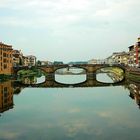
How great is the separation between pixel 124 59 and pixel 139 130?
130m

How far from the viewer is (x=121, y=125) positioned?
2705cm

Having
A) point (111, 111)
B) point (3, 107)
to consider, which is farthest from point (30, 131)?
point (3, 107)

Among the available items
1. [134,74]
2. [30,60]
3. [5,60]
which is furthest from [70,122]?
[30,60]

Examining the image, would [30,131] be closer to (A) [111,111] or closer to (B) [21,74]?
(A) [111,111]

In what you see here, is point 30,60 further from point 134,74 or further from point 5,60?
point 134,74

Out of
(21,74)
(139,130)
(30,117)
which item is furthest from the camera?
(21,74)

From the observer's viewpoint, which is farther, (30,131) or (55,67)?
(55,67)

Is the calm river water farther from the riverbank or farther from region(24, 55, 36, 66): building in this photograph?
region(24, 55, 36, 66): building

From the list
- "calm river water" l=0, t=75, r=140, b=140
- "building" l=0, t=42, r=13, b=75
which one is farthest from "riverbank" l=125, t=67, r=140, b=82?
"calm river water" l=0, t=75, r=140, b=140

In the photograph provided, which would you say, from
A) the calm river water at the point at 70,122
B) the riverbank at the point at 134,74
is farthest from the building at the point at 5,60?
the calm river water at the point at 70,122

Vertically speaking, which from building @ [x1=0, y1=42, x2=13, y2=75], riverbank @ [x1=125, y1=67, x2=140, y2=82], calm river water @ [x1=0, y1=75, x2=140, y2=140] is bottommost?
calm river water @ [x1=0, y1=75, x2=140, y2=140]

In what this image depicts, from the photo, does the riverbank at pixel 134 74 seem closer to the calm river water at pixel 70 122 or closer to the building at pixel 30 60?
the calm river water at pixel 70 122

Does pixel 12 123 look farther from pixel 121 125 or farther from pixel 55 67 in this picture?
pixel 55 67

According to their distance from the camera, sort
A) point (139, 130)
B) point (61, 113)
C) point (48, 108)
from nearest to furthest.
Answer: point (139, 130) → point (61, 113) → point (48, 108)
